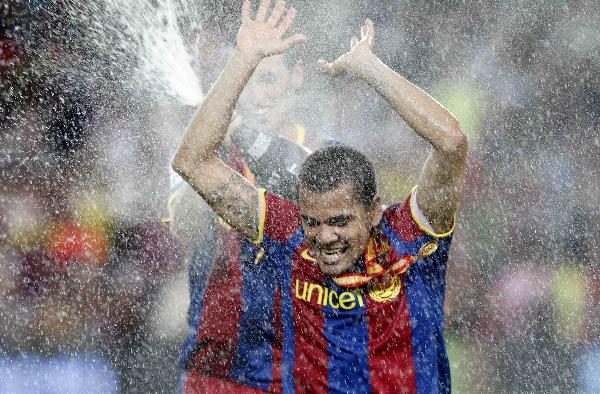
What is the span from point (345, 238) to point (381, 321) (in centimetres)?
38

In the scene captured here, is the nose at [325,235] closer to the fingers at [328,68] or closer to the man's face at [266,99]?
the fingers at [328,68]

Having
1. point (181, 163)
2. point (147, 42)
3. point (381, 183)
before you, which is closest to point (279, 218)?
point (181, 163)

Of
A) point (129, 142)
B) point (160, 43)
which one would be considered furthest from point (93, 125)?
point (160, 43)

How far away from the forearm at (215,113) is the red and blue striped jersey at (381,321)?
0.36 m

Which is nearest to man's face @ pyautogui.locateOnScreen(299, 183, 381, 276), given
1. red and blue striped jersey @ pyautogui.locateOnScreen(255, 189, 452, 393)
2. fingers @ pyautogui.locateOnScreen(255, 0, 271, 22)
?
red and blue striped jersey @ pyautogui.locateOnScreen(255, 189, 452, 393)

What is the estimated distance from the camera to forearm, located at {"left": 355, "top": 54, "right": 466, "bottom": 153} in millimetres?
1903

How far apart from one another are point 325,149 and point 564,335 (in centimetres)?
310

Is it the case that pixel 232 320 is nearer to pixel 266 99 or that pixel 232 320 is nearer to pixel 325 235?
pixel 325 235

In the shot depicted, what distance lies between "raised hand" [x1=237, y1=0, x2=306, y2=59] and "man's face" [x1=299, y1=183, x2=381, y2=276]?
535 millimetres

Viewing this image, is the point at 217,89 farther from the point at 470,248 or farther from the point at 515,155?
the point at 515,155

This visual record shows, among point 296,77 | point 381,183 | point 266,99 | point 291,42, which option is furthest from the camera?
point 381,183

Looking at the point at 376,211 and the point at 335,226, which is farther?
the point at 376,211

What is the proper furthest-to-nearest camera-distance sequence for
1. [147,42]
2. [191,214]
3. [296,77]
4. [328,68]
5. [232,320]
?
[147,42] < [296,77] < [191,214] < [232,320] < [328,68]

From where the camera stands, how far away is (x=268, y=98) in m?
3.44
